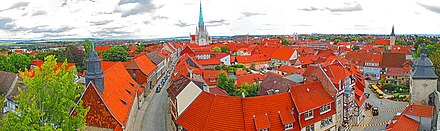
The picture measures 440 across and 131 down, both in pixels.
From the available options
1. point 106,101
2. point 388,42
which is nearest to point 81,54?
point 106,101

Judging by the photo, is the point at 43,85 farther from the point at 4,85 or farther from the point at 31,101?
the point at 4,85

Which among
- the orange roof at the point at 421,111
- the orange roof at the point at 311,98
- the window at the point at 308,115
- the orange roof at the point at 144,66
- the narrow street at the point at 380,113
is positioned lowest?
the narrow street at the point at 380,113

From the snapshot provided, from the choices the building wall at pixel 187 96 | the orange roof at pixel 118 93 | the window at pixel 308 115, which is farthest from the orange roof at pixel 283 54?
the window at pixel 308 115

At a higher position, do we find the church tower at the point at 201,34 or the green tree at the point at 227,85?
the church tower at the point at 201,34

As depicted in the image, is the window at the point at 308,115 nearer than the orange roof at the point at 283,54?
Yes

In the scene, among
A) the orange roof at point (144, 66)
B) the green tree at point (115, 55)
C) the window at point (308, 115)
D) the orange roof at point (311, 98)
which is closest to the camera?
the orange roof at point (311, 98)

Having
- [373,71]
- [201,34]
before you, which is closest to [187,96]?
[373,71]

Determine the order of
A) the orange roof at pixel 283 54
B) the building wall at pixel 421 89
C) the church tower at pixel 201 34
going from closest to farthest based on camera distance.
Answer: the building wall at pixel 421 89
the orange roof at pixel 283 54
the church tower at pixel 201 34

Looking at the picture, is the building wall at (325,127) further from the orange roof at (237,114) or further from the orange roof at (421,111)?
the orange roof at (421,111)

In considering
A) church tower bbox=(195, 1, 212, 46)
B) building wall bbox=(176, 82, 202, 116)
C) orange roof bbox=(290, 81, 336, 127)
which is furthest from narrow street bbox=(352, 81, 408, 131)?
church tower bbox=(195, 1, 212, 46)
